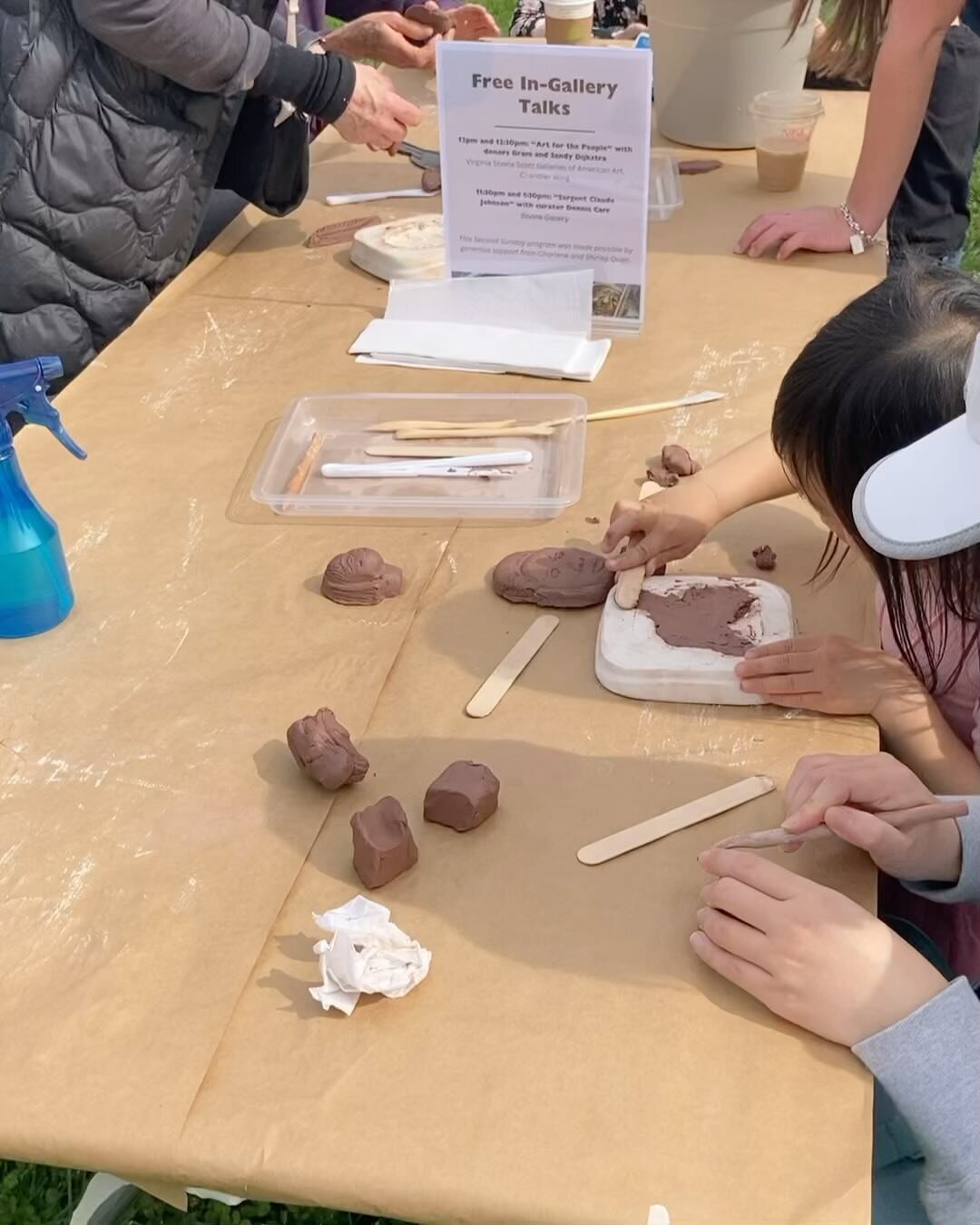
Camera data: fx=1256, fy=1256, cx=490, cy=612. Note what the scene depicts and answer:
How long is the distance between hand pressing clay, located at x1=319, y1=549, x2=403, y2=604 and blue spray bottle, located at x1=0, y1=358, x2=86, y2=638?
27 centimetres

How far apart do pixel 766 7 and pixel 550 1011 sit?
2.00 m

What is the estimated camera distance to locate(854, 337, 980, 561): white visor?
2.65 feet

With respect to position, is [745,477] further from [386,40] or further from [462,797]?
[386,40]

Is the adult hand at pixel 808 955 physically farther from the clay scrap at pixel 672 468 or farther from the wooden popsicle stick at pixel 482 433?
the wooden popsicle stick at pixel 482 433

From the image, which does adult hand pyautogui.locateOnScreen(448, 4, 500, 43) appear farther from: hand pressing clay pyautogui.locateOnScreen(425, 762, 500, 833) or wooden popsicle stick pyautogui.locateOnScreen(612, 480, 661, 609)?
Answer: hand pressing clay pyautogui.locateOnScreen(425, 762, 500, 833)

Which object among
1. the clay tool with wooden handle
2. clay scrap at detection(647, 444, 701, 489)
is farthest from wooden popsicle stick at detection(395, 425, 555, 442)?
the clay tool with wooden handle

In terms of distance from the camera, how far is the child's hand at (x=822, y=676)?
1163mm

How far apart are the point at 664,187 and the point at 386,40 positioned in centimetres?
73

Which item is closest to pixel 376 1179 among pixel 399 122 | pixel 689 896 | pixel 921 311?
pixel 689 896

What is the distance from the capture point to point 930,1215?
2.89ft

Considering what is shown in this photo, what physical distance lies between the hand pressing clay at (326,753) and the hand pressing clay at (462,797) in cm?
8

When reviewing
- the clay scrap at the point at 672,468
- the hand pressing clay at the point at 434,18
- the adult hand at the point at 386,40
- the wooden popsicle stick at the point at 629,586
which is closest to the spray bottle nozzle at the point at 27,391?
the wooden popsicle stick at the point at 629,586

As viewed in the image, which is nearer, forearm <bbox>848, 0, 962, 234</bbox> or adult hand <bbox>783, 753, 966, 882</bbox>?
adult hand <bbox>783, 753, 966, 882</bbox>

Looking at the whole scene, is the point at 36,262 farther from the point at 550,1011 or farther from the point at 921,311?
the point at 550,1011
